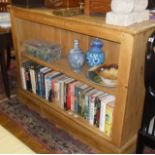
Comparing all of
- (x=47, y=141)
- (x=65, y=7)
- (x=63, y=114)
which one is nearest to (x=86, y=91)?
(x=63, y=114)

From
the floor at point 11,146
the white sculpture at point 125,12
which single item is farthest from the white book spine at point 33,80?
the floor at point 11,146

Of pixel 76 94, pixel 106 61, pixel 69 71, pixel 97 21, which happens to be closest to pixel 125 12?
pixel 97 21

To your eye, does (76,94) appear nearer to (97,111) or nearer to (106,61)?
(97,111)

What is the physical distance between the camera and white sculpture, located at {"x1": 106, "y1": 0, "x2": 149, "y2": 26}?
122 centimetres

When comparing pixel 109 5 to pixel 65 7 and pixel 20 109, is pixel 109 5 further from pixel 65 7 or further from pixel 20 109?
pixel 20 109

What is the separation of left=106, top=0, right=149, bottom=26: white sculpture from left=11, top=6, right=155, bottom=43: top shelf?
1.3 inches

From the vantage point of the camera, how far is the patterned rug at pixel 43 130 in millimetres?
1647

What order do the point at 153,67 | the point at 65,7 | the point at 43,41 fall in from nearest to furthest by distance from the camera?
the point at 153,67, the point at 65,7, the point at 43,41

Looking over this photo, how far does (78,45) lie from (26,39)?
0.55 m

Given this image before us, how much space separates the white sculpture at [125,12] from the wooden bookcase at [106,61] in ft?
0.14

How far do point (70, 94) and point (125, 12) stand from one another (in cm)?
77

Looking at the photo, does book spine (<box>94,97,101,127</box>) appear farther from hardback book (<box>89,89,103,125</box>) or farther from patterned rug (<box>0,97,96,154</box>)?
patterned rug (<box>0,97,96,154</box>)

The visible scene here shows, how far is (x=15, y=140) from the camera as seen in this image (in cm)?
93

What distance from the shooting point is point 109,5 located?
135cm
